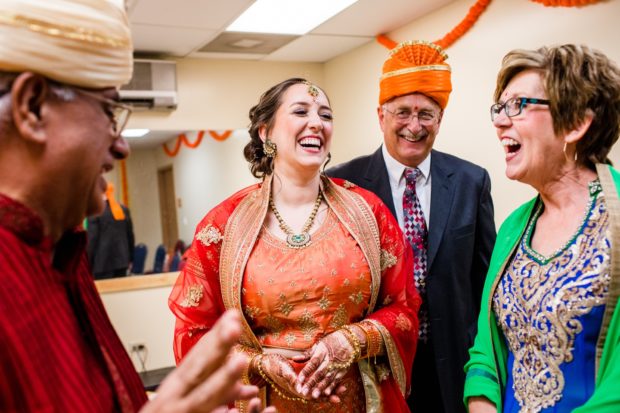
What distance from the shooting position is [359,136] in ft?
17.1

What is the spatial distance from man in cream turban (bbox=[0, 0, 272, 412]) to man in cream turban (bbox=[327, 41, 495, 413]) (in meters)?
1.60

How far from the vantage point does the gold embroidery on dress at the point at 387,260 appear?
6.40ft

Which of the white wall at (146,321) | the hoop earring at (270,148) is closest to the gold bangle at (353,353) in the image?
the hoop earring at (270,148)

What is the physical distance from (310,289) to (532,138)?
779mm

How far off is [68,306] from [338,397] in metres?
1.09

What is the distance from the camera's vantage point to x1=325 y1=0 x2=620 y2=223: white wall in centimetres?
305

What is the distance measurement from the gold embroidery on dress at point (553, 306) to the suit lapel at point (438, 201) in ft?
2.46

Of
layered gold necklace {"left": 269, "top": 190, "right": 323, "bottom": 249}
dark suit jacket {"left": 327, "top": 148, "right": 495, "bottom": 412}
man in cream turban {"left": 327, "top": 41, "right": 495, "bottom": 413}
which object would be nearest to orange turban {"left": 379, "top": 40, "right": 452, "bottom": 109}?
man in cream turban {"left": 327, "top": 41, "right": 495, "bottom": 413}

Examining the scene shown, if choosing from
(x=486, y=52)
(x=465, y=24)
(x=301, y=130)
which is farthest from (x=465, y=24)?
(x=301, y=130)

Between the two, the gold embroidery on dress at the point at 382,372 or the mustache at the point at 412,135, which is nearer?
the gold embroidery on dress at the point at 382,372

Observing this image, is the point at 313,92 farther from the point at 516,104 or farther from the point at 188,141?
the point at 188,141

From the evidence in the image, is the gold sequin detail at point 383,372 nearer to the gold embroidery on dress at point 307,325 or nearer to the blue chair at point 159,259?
the gold embroidery on dress at point 307,325

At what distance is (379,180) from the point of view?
2480 mm

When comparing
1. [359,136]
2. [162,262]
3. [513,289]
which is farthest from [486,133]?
[162,262]
